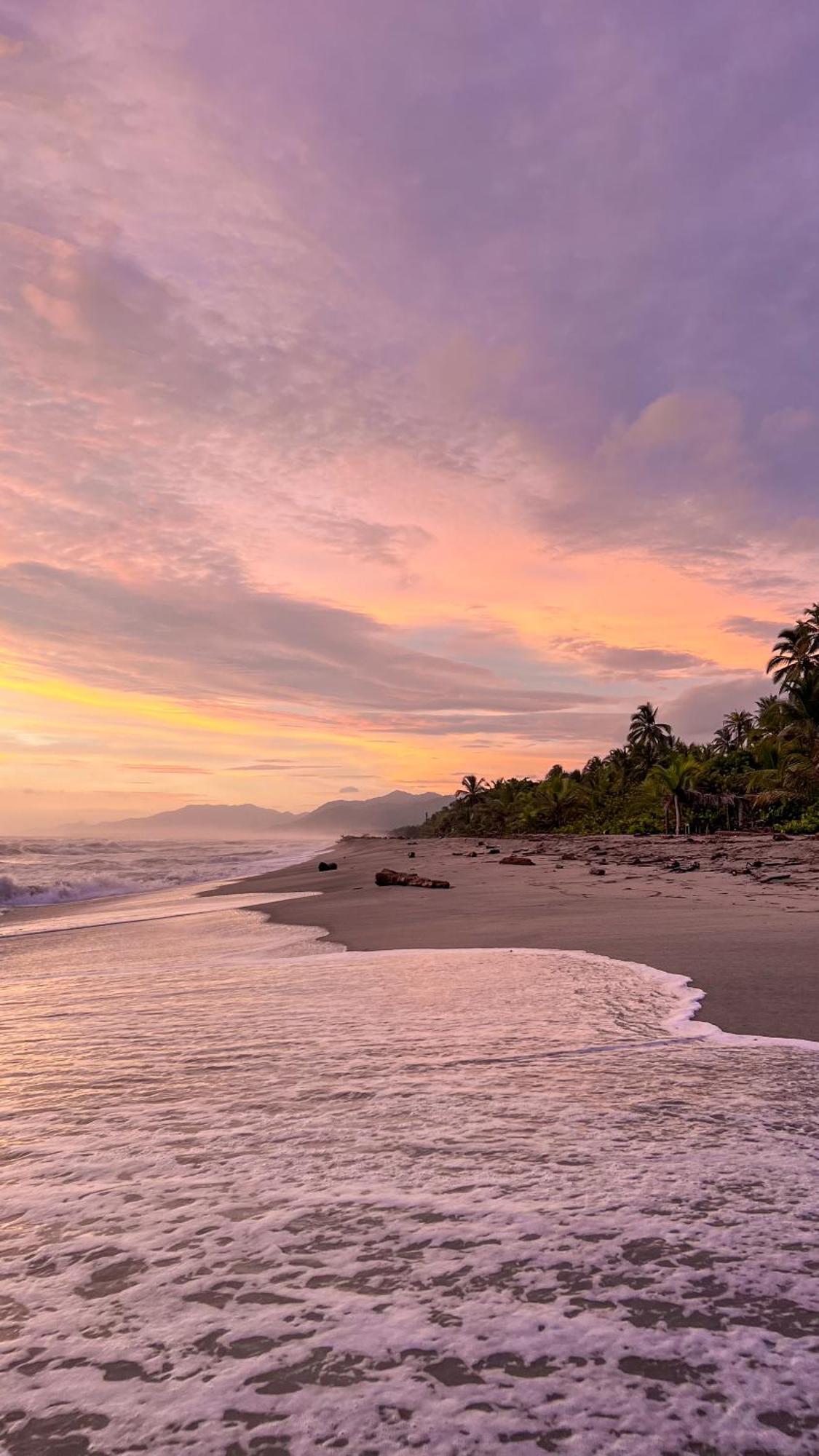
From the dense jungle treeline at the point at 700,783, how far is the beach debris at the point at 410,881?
20.6m

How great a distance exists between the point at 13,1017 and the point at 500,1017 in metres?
3.46

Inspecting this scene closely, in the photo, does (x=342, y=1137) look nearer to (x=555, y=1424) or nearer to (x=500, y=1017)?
(x=555, y=1424)

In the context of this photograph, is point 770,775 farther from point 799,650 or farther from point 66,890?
point 66,890

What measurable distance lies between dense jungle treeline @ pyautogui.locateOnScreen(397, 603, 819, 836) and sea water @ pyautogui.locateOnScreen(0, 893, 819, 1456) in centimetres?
3208

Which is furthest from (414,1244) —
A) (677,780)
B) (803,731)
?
(677,780)

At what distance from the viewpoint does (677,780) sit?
41.7 meters

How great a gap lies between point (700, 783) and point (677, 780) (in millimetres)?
6645

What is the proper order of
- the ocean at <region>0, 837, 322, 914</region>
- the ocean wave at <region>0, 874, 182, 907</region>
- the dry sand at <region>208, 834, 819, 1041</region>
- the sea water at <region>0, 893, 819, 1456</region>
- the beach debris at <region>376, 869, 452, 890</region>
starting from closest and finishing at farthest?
the sea water at <region>0, 893, 819, 1456</region>, the dry sand at <region>208, 834, 819, 1041</region>, the beach debris at <region>376, 869, 452, 890</region>, the ocean wave at <region>0, 874, 182, 907</region>, the ocean at <region>0, 837, 322, 914</region>

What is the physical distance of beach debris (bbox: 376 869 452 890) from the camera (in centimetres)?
1684

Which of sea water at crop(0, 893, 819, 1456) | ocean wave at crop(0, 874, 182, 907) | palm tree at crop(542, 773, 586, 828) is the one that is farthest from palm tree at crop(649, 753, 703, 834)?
sea water at crop(0, 893, 819, 1456)

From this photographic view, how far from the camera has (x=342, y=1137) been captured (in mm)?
2732

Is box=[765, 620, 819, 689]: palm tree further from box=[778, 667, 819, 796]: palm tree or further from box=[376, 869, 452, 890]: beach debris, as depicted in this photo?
box=[376, 869, 452, 890]: beach debris

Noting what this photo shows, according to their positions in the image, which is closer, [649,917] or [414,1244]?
[414,1244]

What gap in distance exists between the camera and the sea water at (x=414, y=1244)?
1429mm
